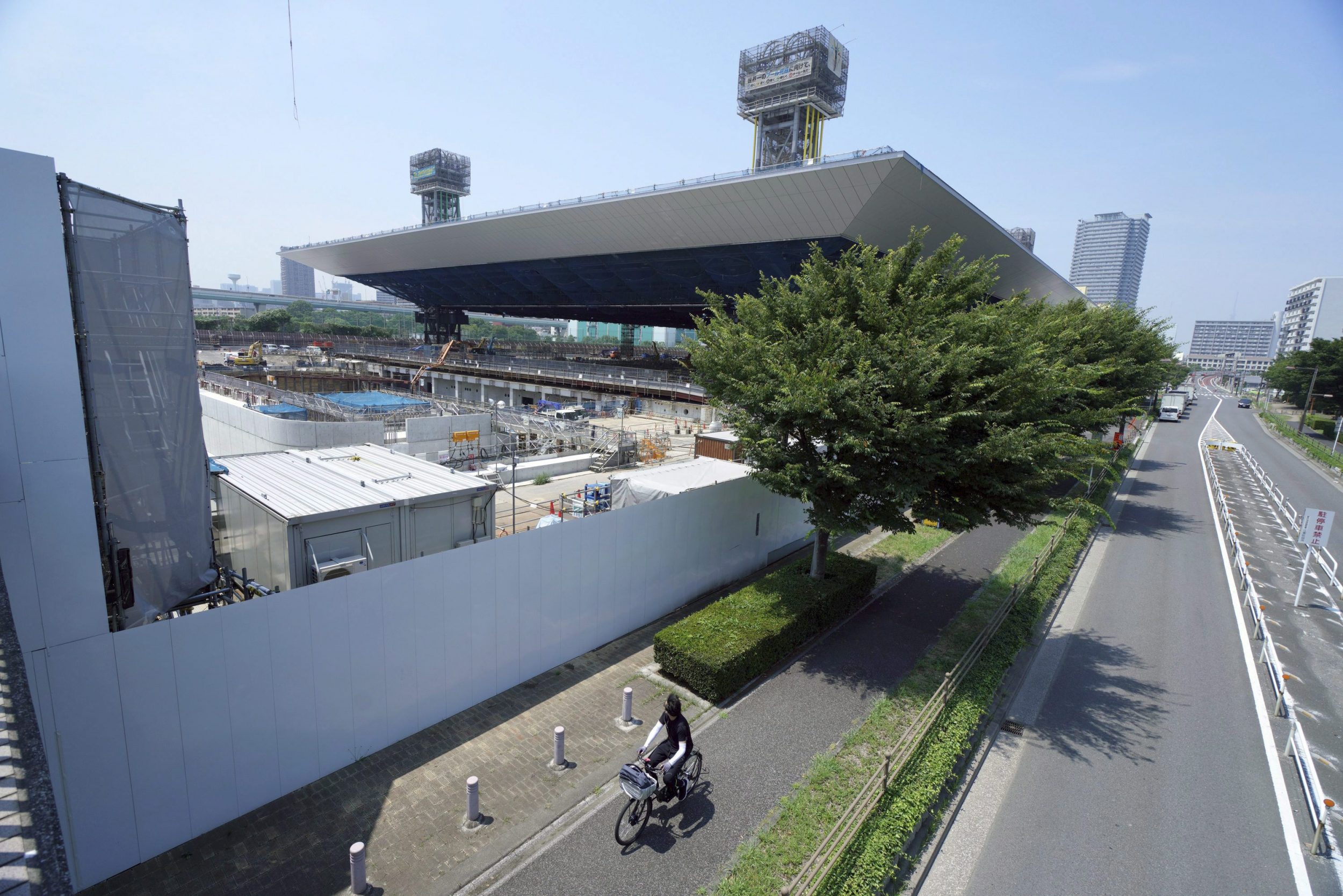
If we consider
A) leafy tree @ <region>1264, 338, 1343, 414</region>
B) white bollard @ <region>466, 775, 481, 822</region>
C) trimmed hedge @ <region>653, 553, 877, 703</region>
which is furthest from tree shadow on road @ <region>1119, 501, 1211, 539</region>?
leafy tree @ <region>1264, 338, 1343, 414</region>

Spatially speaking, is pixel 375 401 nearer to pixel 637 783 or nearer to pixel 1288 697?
pixel 637 783

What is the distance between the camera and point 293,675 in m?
6.43

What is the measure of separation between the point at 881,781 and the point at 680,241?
4284 cm

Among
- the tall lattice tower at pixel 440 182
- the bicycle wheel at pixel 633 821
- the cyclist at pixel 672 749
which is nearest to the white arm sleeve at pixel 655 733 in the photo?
the cyclist at pixel 672 749

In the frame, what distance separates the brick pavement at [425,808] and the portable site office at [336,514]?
97.6 inches

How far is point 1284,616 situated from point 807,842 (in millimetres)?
14454

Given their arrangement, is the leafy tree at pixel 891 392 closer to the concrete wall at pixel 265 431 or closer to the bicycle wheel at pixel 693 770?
the bicycle wheel at pixel 693 770

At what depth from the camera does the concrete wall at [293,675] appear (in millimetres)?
5297

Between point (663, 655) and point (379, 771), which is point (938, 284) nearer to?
point (663, 655)

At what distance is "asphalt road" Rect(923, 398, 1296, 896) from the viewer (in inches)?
249

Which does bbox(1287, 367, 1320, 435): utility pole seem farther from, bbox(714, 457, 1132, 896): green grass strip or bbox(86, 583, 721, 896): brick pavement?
bbox(86, 583, 721, 896): brick pavement

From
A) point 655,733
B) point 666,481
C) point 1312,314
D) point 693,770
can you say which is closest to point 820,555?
point 666,481

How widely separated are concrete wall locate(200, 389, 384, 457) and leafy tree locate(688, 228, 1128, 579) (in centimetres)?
1366

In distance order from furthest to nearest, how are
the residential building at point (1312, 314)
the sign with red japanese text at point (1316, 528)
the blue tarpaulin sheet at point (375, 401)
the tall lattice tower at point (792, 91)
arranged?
the residential building at point (1312, 314), the tall lattice tower at point (792, 91), the blue tarpaulin sheet at point (375, 401), the sign with red japanese text at point (1316, 528)
